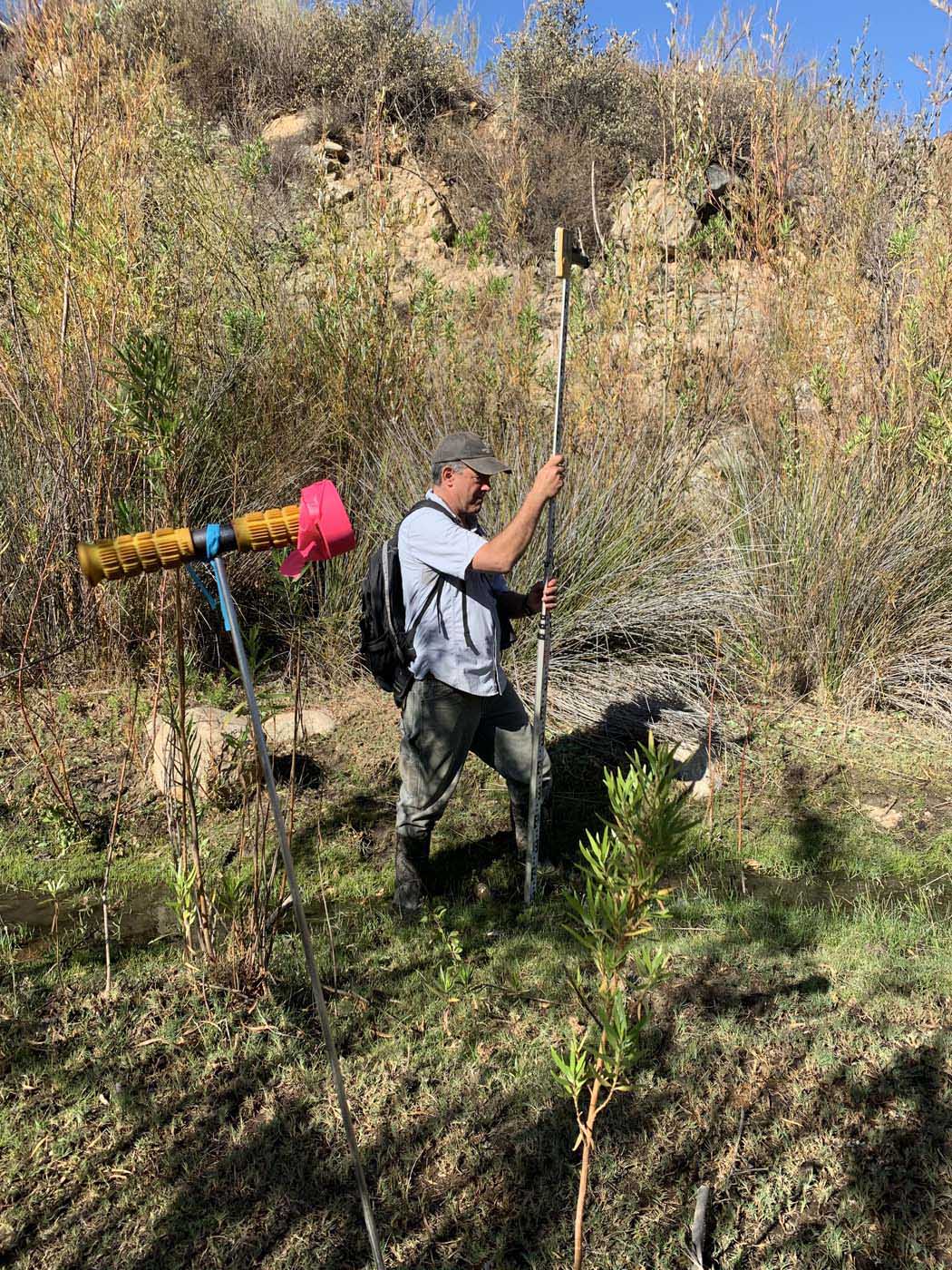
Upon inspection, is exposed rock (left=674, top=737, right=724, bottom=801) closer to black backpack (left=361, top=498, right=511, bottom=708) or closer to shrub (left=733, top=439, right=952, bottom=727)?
shrub (left=733, top=439, right=952, bottom=727)

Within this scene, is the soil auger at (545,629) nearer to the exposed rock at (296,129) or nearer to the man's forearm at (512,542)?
the man's forearm at (512,542)

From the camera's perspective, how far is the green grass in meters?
2.28

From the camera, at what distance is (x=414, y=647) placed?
3.24 metres

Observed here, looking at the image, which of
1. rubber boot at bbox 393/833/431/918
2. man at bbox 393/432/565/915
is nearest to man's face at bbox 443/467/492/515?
man at bbox 393/432/565/915

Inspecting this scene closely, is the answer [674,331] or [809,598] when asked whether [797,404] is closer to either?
[674,331]

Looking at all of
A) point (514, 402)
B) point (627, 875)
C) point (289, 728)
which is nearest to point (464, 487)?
point (627, 875)

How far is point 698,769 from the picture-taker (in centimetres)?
473

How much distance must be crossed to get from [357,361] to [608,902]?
5233mm

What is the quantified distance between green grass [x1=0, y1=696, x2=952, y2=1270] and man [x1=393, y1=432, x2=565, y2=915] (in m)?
0.51

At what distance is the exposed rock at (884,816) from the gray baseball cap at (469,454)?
2.63 metres

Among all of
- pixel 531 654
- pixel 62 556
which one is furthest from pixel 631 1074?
pixel 62 556

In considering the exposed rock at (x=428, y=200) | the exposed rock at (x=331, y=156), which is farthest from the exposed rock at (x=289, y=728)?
the exposed rock at (x=331, y=156)

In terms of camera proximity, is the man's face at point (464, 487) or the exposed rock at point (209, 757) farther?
the exposed rock at point (209, 757)

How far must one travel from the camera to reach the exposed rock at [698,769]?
4.58 meters
